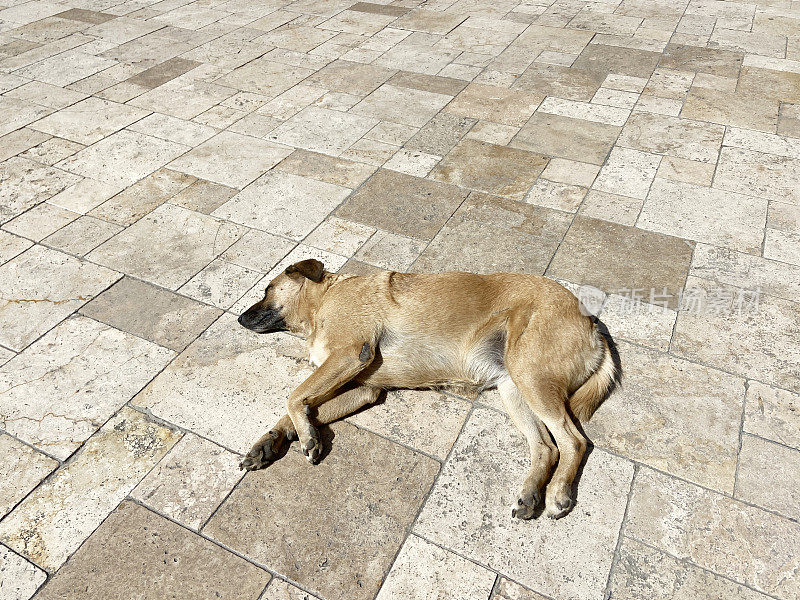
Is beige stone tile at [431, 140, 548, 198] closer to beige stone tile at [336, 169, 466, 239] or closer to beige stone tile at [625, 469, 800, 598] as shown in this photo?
beige stone tile at [336, 169, 466, 239]

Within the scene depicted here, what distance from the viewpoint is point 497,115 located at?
25.9ft

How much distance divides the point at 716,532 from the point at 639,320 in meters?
1.79

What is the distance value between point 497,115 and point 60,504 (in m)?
6.28

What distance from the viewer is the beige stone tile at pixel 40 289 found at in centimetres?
496

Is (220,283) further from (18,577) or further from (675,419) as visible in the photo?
(675,419)

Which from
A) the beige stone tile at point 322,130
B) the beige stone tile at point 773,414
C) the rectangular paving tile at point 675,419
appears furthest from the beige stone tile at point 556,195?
the beige stone tile at point 773,414

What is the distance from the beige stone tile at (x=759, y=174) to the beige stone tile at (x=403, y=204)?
9.18 feet

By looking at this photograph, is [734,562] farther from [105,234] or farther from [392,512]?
[105,234]

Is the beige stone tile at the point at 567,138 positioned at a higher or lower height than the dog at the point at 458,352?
lower

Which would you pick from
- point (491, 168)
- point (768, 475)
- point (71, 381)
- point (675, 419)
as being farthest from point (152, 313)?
point (768, 475)

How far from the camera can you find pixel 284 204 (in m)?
Answer: 6.38

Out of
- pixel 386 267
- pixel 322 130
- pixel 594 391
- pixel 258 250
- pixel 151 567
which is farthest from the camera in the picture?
pixel 322 130

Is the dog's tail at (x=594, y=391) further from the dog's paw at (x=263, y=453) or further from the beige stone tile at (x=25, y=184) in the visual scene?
the beige stone tile at (x=25, y=184)

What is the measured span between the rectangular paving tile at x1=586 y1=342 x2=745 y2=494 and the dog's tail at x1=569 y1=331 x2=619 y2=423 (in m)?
0.11
